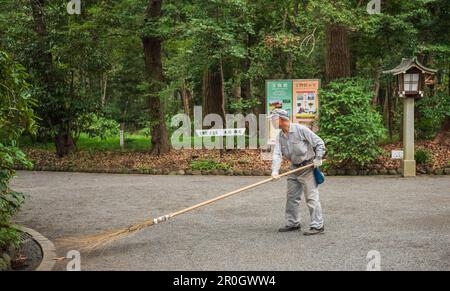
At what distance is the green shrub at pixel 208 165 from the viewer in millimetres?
13867

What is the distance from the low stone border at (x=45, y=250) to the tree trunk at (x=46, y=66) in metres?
8.67

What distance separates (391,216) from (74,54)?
10416 millimetres

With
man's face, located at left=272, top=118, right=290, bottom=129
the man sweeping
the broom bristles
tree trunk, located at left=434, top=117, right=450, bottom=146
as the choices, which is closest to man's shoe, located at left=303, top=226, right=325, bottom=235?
the man sweeping

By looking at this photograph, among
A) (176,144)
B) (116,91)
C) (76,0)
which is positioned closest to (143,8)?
(76,0)

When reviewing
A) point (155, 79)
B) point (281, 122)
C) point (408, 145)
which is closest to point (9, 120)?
point (281, 122)

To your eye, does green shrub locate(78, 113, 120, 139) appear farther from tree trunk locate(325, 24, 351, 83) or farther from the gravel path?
tree trunk locate(325, 24, 351, 83)

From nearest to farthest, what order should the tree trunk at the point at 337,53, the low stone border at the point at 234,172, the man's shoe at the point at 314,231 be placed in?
the man's shoe at the point at 314,231 → the low stone border at the point at 234,172 → the tree trunk at the point at 337,53

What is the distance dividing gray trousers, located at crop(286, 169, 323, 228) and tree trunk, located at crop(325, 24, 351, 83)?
24.5 ft

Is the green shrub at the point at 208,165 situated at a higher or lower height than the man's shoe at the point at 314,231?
higher

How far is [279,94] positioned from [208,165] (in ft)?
9.04

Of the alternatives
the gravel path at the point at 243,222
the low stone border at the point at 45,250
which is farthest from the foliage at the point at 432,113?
the low stone border at the point at 45,250

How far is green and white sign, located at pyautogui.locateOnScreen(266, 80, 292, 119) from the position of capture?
1441cm

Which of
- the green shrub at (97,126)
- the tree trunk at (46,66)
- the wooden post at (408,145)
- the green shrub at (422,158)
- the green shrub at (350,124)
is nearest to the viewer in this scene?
→ the wooden post at (408,145)

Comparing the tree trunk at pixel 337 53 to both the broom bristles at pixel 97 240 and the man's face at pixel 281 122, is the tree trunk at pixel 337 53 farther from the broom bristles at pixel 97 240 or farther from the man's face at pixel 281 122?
the broom bristles at pixel 97 240
